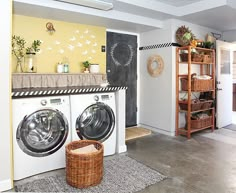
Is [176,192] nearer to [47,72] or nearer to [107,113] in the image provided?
[107,113]

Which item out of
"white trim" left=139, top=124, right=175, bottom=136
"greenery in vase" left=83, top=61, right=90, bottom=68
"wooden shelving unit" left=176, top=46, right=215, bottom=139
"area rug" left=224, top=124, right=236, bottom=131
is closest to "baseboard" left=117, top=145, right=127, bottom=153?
"white trim" left=139, top=124, right=175, bottom=136

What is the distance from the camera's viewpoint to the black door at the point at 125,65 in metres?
4.72

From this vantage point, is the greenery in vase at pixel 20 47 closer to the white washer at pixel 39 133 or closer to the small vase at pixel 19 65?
the small vase at pixel 19 65

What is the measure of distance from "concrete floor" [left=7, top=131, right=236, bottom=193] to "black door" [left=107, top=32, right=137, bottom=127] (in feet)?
2.93

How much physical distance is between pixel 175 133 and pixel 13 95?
3.20 metres

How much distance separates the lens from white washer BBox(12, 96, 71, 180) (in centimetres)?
264

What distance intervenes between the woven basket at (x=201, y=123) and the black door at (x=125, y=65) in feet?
4.34

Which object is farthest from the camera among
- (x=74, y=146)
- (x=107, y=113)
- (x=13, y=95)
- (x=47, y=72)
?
(x=47, y=72)

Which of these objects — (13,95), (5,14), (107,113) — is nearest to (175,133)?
(107,113)

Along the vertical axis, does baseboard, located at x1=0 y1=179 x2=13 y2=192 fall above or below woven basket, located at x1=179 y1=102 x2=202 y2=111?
below

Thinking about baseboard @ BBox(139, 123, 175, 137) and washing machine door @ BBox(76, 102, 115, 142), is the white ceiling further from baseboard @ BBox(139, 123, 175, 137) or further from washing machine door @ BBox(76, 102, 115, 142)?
baseboard @ BBox(139, 123, 175, 137)

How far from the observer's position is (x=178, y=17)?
423 cm

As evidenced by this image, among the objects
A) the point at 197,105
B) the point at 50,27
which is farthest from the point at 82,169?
the point at 197,105

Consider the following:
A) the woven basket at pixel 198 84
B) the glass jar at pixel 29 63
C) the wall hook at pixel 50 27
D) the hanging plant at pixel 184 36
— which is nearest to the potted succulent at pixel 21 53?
the glass jar at pixel 29 63
